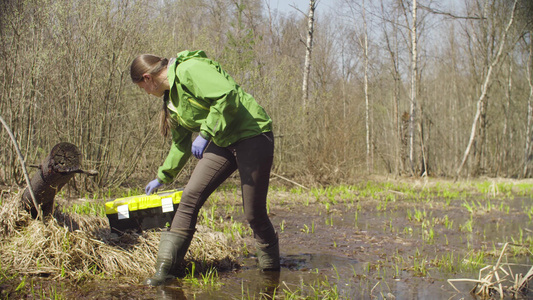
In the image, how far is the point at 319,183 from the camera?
10.8 metres

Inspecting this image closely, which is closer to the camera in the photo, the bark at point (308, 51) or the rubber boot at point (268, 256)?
the rubber boot at point (268, 256)

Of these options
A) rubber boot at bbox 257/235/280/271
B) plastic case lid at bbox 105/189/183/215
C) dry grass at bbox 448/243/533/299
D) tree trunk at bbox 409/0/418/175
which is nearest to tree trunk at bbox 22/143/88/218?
plastic case lid at bbox 105/189/183/215

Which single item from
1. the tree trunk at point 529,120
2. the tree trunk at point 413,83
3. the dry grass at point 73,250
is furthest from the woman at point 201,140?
the tree trunk at point 529,120

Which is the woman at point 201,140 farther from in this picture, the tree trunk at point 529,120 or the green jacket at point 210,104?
the tree trunk at point 529,120

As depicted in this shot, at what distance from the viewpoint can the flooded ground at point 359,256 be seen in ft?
10.5

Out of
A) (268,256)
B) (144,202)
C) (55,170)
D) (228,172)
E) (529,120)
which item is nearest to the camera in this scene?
(55,170)

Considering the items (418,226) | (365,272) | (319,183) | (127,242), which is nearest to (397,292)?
(365,272)

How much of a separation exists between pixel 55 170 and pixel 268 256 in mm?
1797

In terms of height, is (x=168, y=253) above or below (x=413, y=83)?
below

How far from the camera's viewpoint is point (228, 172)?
338cm

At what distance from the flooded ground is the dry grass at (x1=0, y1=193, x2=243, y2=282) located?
15 cm

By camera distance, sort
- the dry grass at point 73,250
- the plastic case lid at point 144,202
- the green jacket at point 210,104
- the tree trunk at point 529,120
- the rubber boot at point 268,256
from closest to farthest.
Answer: the green jacket at point 210,104 → the dry grass at point 73,250 → the rubber boot at point 268,256 → the plastic case lid at point 144,202 → the tree trunk at point 529,120

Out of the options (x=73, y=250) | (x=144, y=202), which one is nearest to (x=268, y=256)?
(x=144, y=202)

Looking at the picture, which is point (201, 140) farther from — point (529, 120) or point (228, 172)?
point (529, 120)
